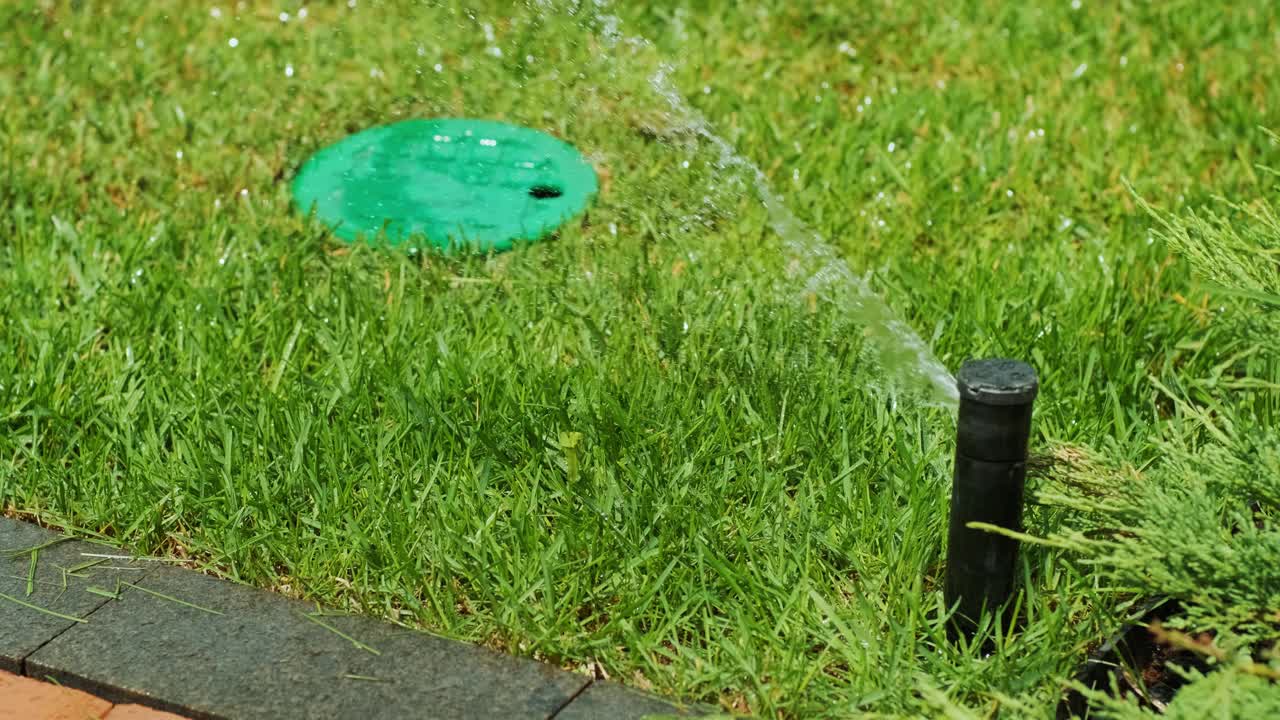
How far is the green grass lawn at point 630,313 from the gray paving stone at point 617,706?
6cm

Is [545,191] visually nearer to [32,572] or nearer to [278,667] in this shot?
[32,572]

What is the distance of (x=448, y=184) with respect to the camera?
4.64 meters

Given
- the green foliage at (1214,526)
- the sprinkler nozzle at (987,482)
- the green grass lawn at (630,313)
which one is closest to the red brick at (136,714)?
the green grass lawn at (630,313)

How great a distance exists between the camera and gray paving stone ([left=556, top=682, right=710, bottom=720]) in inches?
104

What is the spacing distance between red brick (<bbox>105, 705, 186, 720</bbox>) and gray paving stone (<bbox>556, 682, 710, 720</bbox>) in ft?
2.37

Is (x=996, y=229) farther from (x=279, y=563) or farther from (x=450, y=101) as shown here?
(x=279, y=563)

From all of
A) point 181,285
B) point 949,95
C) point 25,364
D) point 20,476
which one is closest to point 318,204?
point 181,285

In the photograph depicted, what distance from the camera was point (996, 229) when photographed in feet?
14.6

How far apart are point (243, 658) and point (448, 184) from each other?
2197mm

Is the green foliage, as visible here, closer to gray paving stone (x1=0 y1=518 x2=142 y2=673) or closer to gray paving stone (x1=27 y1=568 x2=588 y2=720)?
gray paving stone (x1=27 y1=568 x2=588 y2=720)

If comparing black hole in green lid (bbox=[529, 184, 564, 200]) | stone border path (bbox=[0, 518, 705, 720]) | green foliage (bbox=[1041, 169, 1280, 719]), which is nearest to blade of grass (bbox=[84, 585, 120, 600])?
stone border path (bbox=[0, 518, 705, 720])

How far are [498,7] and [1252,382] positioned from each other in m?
4.16

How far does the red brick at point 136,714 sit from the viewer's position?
8.76ft

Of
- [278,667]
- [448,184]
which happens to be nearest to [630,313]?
[448,184]
